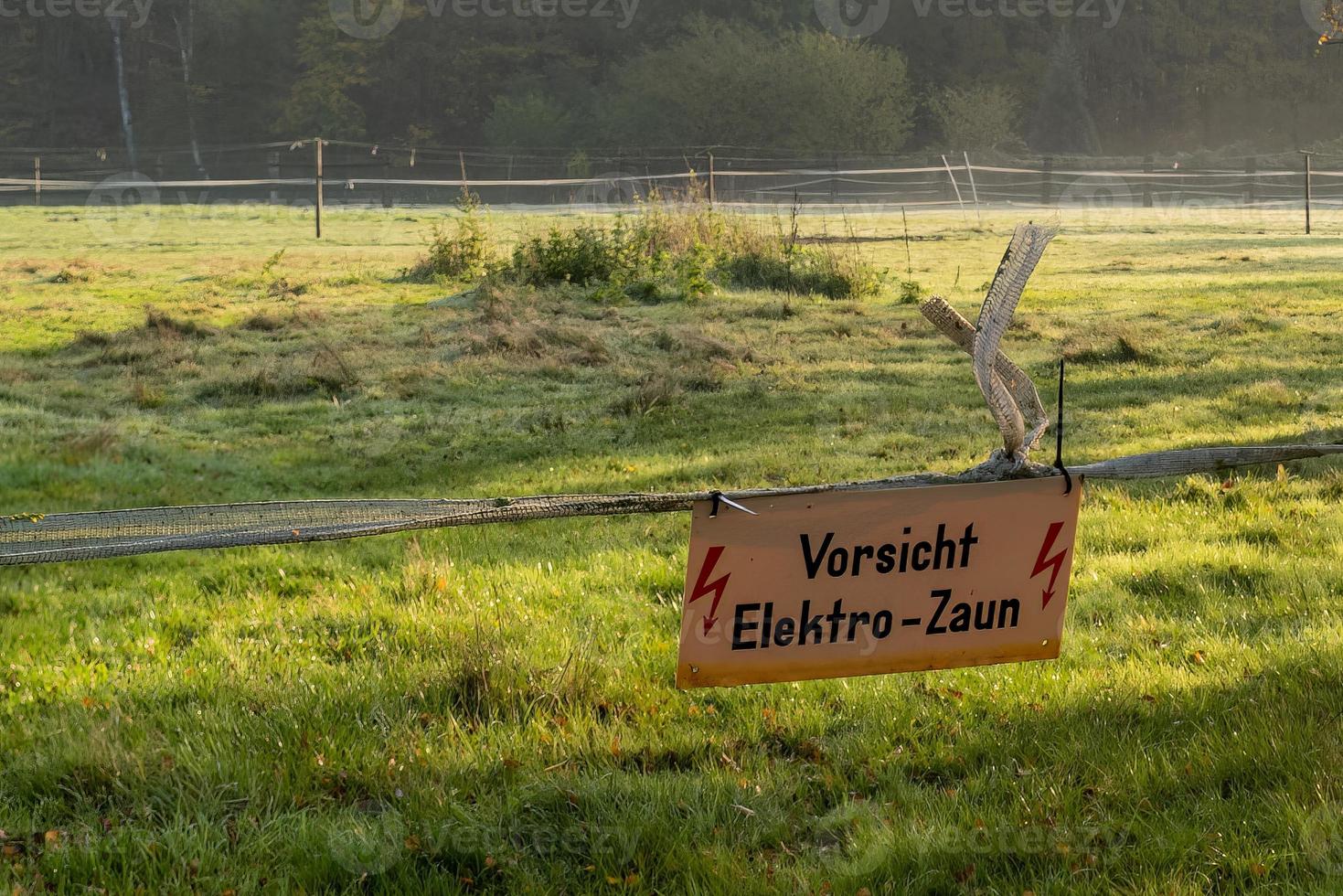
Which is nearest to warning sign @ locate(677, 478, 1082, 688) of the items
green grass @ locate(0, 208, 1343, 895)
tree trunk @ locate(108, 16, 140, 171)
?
green grass @ locate(0, 208, 1343, 895)

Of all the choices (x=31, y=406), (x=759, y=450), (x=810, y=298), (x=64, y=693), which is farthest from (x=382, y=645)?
(x=810, y=298)

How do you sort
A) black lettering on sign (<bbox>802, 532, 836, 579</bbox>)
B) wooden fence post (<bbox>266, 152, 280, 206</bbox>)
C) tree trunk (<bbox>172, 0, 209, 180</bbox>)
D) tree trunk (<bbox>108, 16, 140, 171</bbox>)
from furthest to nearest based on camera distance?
tree trunk (<bbox>172, 0, 209, 180</bbox>) → tree trunk (<bbox>108, 16, 140, 171</bbox>) → wooden fence post (<bbox>266, 152, 280, 206</bbox>) → black lettering on sign (<bbox>802, 532, 836, 579</bbox>)

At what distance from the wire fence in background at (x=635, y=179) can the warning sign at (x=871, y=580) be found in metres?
32.3

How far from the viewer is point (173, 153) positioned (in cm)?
6241

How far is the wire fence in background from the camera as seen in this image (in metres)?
41.3

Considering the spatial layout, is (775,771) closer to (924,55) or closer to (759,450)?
(759,450)

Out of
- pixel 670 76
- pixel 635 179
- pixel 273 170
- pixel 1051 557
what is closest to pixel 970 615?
pixel 1051 557

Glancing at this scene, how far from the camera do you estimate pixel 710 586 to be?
8.10ft

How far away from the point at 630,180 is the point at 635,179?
224 inches

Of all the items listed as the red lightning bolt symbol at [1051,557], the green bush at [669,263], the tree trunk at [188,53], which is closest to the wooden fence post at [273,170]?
the tree trunk at [188,53]

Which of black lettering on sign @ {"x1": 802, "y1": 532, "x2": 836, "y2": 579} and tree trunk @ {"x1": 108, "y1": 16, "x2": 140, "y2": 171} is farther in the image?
tree trunk @ {"x1": 108, "y1": 16, "x2": 140, "y2": 171}

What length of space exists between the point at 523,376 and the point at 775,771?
26.7 ft

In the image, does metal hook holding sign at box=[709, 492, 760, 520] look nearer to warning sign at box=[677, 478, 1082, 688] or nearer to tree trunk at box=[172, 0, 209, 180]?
warning sign at box=[677, 478, 1082, 688]

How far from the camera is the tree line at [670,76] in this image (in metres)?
63.8
